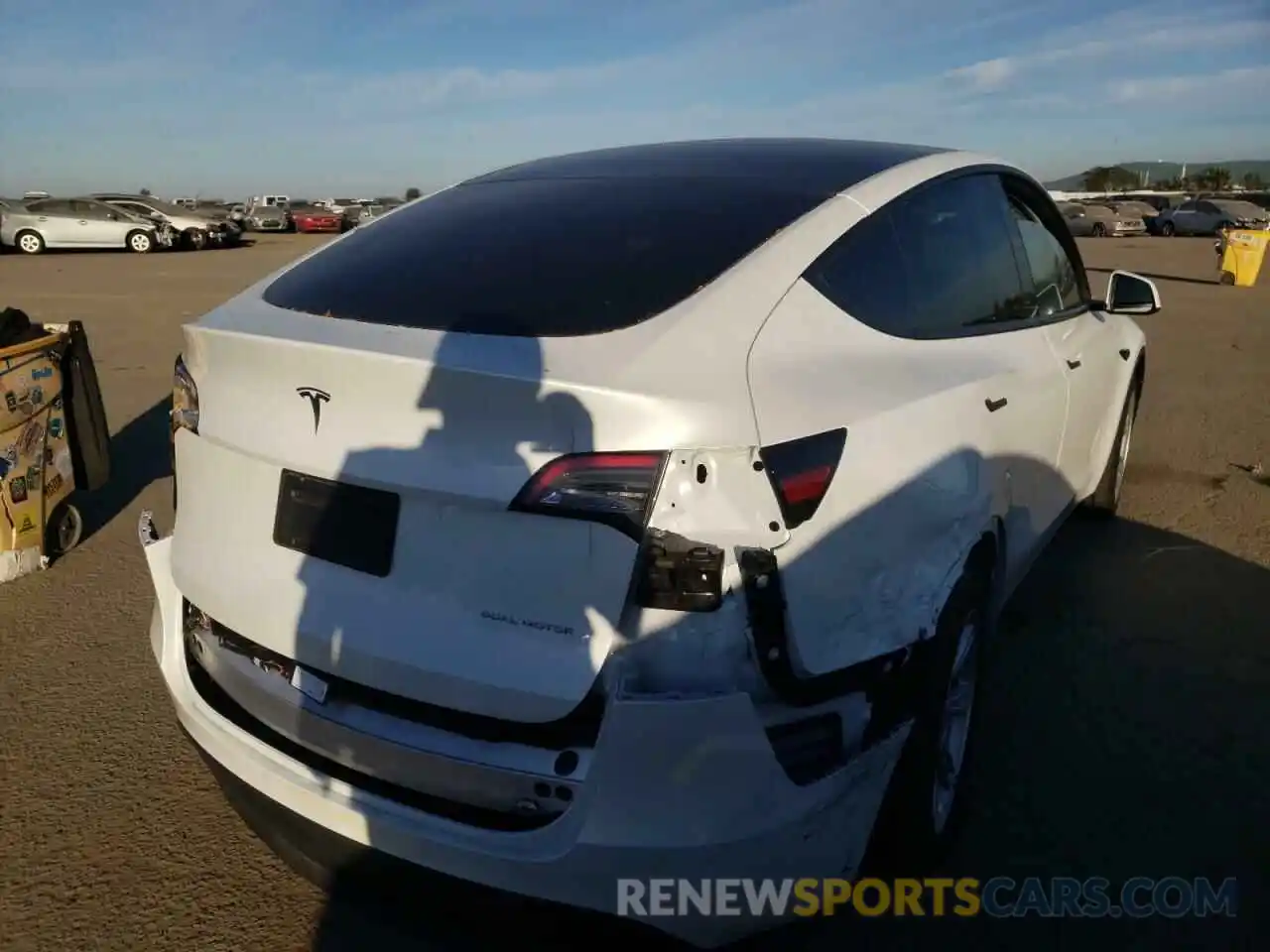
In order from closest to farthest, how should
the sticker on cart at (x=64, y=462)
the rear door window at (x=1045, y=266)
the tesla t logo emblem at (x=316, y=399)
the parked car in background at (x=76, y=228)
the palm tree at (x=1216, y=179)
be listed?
1. the tesla t logo emblem at (x=316, y=399)
2. the rear door window at (x=1045, y=266)
3. the sticker on cart at (x=64, y=462)
4. the parked car in background at (x=76, y=228)
5. the palm tree at (x=1216, y=179)

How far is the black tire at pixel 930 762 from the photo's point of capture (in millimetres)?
2193

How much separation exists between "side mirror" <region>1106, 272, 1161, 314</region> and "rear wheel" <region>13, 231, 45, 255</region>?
3255cm

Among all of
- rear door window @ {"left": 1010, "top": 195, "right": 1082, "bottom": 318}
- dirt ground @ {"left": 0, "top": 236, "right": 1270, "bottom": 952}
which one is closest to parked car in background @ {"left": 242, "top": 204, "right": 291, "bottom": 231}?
dirt ground @ {"left": 0, "top": 236, "right": 1270, "bottom": 952}

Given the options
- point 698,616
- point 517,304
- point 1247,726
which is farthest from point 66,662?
point 1247,726

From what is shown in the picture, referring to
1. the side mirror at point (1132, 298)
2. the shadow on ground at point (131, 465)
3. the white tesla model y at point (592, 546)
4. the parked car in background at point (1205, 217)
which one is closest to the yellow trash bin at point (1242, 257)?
the side mirror at point (1132, 298)

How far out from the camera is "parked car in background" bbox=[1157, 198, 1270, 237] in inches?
1480

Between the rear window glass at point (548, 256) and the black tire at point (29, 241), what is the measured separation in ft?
105

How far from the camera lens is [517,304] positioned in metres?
2.21

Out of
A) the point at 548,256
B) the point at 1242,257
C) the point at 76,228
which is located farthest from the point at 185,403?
the point at 76,228

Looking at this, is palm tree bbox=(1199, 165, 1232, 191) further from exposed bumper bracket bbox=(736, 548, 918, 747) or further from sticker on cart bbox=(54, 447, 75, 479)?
exposed bumper bracket bbox=(736, 548, 918, 747)

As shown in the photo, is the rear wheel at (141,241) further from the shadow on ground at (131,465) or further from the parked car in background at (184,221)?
the shadow on ground at (131,465)

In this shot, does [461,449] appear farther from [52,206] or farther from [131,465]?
[52,206]

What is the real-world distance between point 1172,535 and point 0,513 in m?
5.46

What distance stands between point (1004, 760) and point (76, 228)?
33.2m
